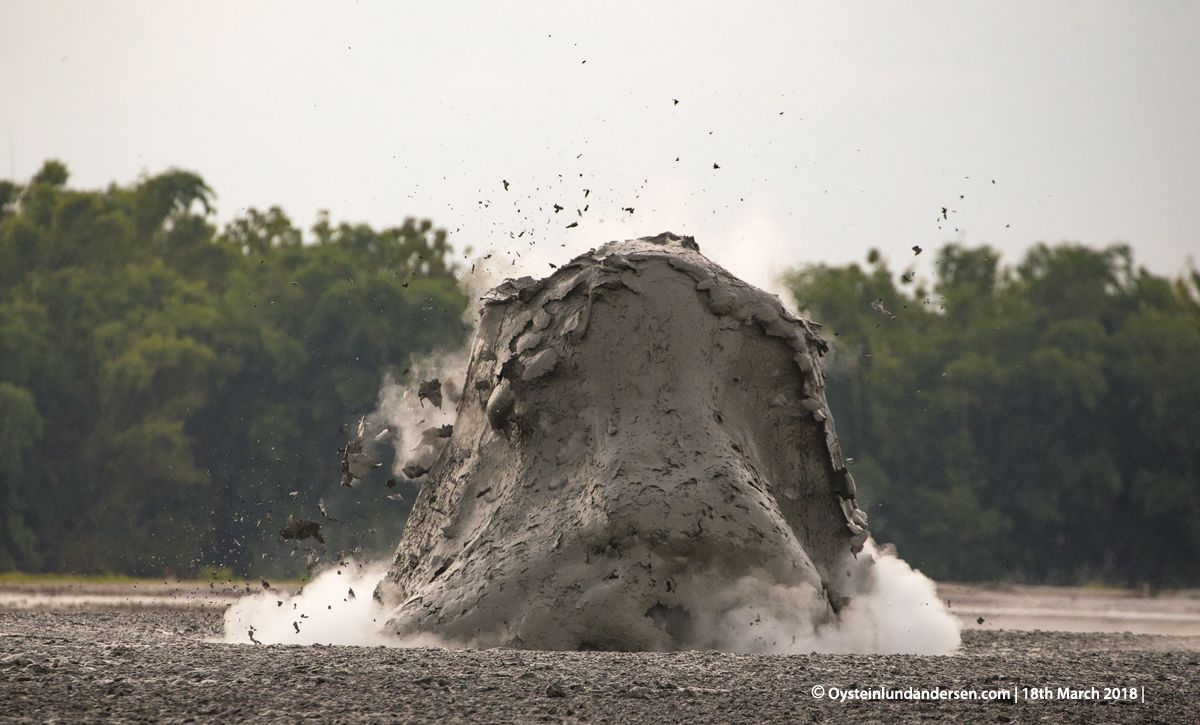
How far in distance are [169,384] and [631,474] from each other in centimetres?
2587

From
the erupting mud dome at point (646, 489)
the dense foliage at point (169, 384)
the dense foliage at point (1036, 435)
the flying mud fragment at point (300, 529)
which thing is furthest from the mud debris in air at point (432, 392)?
the dense foliage at point (1036, 435)

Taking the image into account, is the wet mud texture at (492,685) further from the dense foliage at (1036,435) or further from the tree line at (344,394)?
the dense foliage at (1036,435)

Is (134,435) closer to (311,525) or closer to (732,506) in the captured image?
(311,525)

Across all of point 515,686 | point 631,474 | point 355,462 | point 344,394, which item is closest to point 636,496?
point 631,474

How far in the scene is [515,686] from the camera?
5.41 meters

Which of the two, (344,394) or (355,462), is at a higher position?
(344,394)

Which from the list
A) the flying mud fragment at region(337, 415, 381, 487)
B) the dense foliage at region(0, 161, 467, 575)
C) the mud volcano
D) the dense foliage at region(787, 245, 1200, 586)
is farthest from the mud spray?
the dense foliage at region(787, 245, 1200, 586)

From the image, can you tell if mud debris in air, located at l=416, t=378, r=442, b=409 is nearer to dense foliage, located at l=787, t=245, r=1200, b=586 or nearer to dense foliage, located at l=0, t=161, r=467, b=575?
dense foliage, located at l=0, t=161, r=467, b=575

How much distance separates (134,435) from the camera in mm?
29531

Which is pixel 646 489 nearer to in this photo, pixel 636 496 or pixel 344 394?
pixel 636 496

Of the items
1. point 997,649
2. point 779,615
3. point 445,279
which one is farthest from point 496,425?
point 445,279

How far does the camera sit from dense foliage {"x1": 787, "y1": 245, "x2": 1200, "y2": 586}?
32688 millimetres

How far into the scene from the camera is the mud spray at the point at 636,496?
7574mm

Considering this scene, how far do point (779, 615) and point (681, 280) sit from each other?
2575 mm
